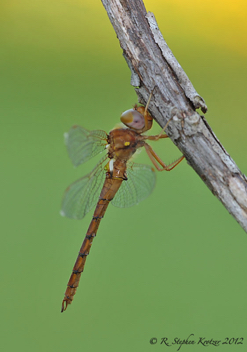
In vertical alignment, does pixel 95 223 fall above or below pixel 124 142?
below

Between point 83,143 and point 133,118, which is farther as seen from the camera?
point 83,143

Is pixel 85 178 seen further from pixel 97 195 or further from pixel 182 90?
pixel 182 90

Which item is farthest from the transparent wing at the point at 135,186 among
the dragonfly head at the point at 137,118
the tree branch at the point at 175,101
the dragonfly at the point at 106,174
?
the tree branch at the point at 175,101

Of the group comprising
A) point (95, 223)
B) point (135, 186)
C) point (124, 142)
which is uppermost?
point (124, 142)

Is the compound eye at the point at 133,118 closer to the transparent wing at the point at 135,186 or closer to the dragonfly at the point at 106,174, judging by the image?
the dragonfly at the point at 106,174

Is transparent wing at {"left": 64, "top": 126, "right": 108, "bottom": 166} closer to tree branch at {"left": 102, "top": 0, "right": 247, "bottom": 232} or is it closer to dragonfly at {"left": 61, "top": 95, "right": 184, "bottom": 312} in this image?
dragonfly at {"left": 61, "top": 95, "right": 184, "bottom": 312}

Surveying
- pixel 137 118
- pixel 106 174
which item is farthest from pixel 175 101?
pixel 106 174

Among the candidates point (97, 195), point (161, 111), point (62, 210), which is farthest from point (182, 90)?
point (62, 210)

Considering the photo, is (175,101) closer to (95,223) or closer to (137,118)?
(137,118)
